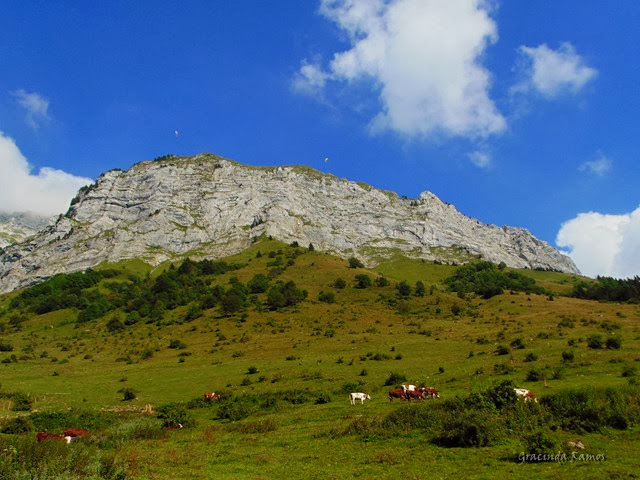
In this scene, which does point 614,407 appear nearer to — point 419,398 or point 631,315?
point 419,398

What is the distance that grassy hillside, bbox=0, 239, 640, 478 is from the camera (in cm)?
1806

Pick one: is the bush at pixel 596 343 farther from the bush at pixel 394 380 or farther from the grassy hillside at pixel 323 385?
the bush at pixel 394 380

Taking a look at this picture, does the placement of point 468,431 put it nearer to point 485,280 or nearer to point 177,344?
point 177,344

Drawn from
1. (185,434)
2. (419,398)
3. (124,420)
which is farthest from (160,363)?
(419,398)

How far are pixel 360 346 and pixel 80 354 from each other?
54.8m

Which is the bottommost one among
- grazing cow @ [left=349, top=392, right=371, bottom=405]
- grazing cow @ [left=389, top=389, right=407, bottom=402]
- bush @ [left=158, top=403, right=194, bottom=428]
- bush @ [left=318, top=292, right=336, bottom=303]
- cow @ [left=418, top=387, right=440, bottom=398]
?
bush @ [left=158, top=403, right=194, bottom=428]

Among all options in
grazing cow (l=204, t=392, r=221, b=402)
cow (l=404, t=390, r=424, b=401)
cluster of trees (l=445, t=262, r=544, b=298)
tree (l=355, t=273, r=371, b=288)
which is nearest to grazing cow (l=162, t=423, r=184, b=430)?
grazing cow (l=204, t=392, r=221, b=402)

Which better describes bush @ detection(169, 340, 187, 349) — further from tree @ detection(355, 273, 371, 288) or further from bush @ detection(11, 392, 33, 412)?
tree @ detection(355, 273, 371, 288)

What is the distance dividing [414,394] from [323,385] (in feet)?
45.6

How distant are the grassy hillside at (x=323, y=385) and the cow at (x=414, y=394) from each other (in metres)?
1.82

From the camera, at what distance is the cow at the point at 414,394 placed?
31764 mm

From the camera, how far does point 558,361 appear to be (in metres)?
39.3

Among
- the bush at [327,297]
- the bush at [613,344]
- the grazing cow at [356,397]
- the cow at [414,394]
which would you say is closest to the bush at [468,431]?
the cow at [414,394]

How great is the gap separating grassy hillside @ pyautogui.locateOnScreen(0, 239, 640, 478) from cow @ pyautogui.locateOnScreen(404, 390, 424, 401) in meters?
1.82
